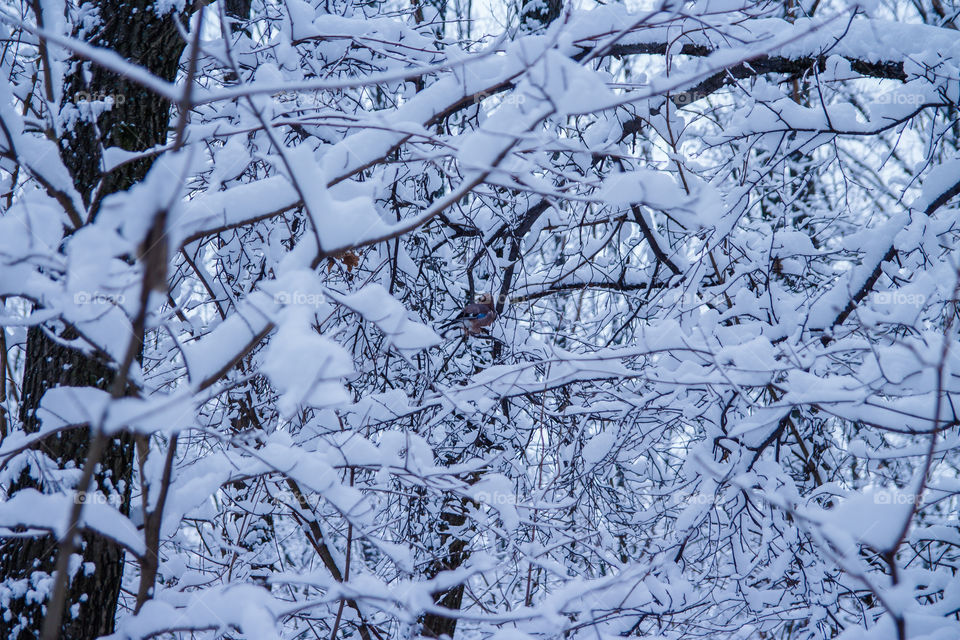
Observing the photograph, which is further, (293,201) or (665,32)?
(665,32)

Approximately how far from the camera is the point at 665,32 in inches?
106

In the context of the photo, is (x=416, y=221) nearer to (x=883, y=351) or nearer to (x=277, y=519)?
(x=883, y=351)

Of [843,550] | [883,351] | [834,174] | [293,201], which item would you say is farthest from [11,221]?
[834,174]

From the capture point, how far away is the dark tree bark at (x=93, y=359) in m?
1.66

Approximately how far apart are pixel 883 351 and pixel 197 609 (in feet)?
5.85
